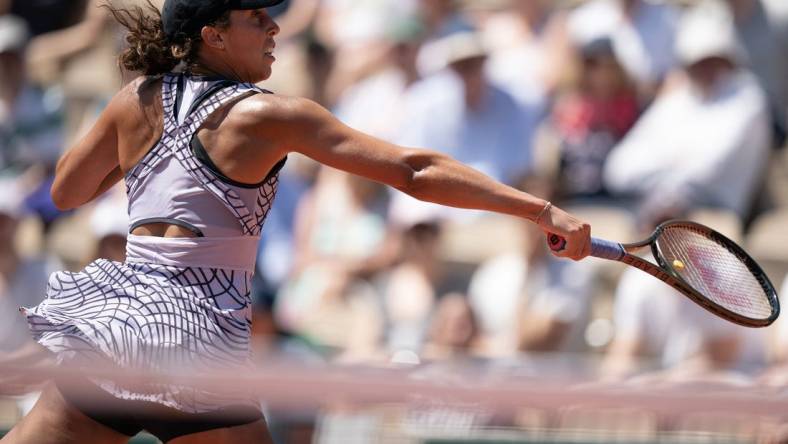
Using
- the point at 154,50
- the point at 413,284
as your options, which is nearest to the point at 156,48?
the point at 154,50

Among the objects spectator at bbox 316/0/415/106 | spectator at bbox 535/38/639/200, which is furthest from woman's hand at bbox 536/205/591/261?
spectator at bbox 316/0/415/106

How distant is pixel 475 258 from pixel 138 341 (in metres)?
3.73

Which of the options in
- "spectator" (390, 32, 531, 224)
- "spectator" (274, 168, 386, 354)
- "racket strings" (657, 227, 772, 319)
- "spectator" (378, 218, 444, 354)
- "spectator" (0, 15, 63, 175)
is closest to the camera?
"racket strings" (657, 227, 772, 319)

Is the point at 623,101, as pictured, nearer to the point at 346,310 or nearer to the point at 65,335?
the point at 346,310

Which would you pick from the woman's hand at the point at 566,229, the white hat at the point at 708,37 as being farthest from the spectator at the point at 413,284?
the woman's hand at the point at 566,229

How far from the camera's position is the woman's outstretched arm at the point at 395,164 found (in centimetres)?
270

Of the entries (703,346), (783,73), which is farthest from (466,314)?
(783,73)

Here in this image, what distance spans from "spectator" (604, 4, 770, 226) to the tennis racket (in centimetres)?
264

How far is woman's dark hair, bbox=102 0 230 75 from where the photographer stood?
9.27ft

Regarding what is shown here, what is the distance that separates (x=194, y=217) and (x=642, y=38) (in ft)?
13.9

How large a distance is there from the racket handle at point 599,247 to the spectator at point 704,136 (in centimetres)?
301

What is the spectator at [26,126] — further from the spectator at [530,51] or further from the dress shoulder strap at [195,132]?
the dress shoulder strap at [195,132]

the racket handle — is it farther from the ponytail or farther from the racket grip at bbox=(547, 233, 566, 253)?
the ponytail

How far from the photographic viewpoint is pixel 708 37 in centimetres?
616
